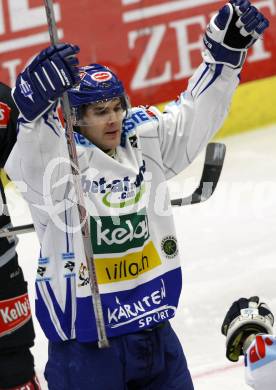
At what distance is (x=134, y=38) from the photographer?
21.7 feet

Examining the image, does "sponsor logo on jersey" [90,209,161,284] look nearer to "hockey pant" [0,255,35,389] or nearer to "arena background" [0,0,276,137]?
"hockey pant" [0,255,35,389]

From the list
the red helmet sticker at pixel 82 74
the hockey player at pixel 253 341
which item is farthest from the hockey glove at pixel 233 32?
the hockey player at pixel 253 341

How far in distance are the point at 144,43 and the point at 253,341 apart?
417 cm

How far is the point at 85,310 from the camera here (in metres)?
3.15

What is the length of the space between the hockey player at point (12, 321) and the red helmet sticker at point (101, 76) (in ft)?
1.93

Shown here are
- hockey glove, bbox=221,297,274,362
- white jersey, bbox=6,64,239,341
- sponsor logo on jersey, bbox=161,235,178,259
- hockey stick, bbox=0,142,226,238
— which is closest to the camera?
hockey glove, bbox=221,297,274,362

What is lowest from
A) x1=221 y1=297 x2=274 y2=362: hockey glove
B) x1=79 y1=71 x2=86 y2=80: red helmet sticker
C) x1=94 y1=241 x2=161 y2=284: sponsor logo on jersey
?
x1=94 y1=241 x2=161 y2=284: sponsor logo on jersey

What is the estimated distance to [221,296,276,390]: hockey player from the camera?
2582 millimetres

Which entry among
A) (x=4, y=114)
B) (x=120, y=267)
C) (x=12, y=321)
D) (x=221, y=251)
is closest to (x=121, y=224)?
(x=120, y=267)

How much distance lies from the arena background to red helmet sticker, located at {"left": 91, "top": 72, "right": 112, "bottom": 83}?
3090mm

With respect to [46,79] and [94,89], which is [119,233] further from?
[46,79]

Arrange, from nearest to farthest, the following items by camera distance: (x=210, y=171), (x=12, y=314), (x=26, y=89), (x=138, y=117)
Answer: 1. (x=26, y=89)
2. (x=138, y=117)
3. (x=210, y=171)
4. (x=12, y=314)

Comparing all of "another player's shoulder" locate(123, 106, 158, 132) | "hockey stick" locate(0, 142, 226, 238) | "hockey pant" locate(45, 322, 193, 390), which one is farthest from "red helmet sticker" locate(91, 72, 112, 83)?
"hockey pant" locate(45, 322, 193, 390)

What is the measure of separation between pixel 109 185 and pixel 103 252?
0.18m
